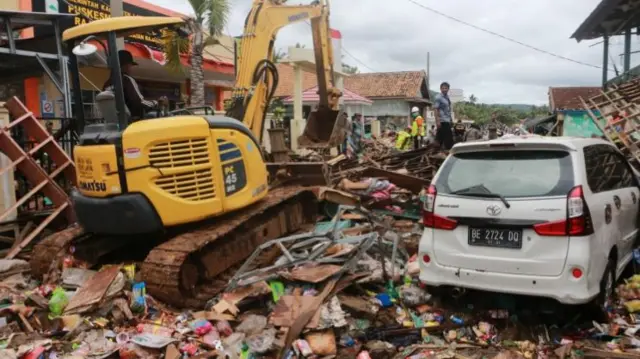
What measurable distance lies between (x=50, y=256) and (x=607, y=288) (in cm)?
569

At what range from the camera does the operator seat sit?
5598 millimetres

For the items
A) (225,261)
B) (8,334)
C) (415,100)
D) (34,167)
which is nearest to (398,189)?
(225,261)

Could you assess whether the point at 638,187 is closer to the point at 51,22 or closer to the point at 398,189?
the point at 398,189

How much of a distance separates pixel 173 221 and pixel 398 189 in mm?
5023

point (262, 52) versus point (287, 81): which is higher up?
point (287, 81)

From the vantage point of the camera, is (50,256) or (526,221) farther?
(50,256)

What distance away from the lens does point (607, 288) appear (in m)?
5.02

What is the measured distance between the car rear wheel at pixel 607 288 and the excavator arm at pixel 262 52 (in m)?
5.32

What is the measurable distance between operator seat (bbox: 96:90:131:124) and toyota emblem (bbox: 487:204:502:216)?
148 inches

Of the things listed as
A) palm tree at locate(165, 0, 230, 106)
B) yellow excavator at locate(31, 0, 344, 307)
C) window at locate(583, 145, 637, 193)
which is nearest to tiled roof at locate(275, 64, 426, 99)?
palm tree at locate(165, 0, 230, 106)

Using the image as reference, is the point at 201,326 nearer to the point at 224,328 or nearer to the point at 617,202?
the point at 224,328

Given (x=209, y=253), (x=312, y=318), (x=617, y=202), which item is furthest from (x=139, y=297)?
(x=617, y=202)

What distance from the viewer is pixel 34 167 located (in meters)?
7.69

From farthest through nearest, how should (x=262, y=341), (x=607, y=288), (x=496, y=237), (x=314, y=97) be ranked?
1. (x=314, y=97)
2. (x=607, y=288)
3. (x=496, y=237)
4. (x=262, y=341)
